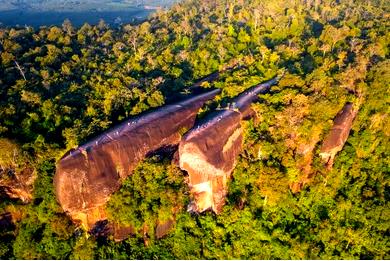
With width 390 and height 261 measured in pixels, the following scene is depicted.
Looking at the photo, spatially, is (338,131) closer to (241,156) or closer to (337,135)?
(337,135)

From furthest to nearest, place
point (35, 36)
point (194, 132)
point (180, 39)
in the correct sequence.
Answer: point (180, 39)
point (35, 36)
point (194, 132)

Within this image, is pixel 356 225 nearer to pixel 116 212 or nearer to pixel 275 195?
pixel 275 195

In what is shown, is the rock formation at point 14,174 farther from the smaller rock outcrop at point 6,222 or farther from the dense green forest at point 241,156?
the smaller rock outcrop at point 6,222

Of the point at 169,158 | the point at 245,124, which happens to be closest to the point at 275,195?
the point at 245,124

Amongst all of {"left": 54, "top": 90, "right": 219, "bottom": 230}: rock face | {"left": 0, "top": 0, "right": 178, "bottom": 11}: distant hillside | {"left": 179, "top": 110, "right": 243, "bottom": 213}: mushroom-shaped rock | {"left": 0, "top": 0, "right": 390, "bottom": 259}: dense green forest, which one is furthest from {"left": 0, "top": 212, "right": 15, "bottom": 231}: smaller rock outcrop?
{"left": 0, "top": 0, "right": 178, "bottom": 11}: distant hillside

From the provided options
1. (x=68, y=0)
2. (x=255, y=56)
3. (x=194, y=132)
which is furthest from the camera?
(x=68, y=0)

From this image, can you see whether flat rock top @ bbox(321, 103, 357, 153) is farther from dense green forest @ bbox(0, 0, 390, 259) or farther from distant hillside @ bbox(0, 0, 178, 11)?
distant hillside @ bbox(0, 0, 178, 11)

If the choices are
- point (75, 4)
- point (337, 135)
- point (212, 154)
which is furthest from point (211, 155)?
point (75, 4)

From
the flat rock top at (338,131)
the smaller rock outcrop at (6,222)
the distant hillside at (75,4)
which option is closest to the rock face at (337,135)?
the flat rock top at (338,131)
